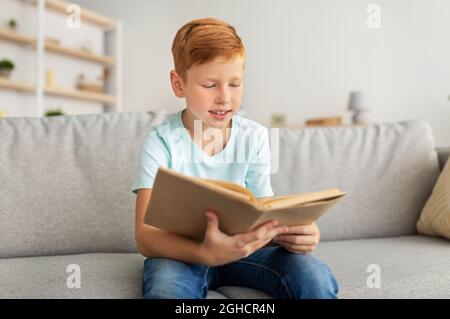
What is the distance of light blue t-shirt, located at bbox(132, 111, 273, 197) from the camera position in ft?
3.77

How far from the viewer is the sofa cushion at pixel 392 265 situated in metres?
1.14

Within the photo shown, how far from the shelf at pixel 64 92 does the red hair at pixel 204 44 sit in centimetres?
376

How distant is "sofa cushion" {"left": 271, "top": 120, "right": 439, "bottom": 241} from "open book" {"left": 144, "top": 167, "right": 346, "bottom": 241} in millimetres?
774

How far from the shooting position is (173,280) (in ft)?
3.18

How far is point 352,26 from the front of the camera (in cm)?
459

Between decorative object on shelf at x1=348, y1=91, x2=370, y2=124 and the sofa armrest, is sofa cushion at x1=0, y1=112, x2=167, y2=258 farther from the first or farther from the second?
decorative object on shelf at x1=348, y1=91, x2=370, y2=124

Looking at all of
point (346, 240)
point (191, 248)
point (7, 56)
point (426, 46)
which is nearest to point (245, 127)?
point (191, 248)

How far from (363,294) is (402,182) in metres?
0.76

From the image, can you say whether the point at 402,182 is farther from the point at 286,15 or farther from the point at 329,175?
the point at 286,15

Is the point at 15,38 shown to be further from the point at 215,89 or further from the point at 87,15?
the point at 215,89

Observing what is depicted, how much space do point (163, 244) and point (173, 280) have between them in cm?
9

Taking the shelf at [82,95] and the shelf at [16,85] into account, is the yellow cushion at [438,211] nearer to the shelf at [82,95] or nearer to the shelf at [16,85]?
the shelf at [16,85]
